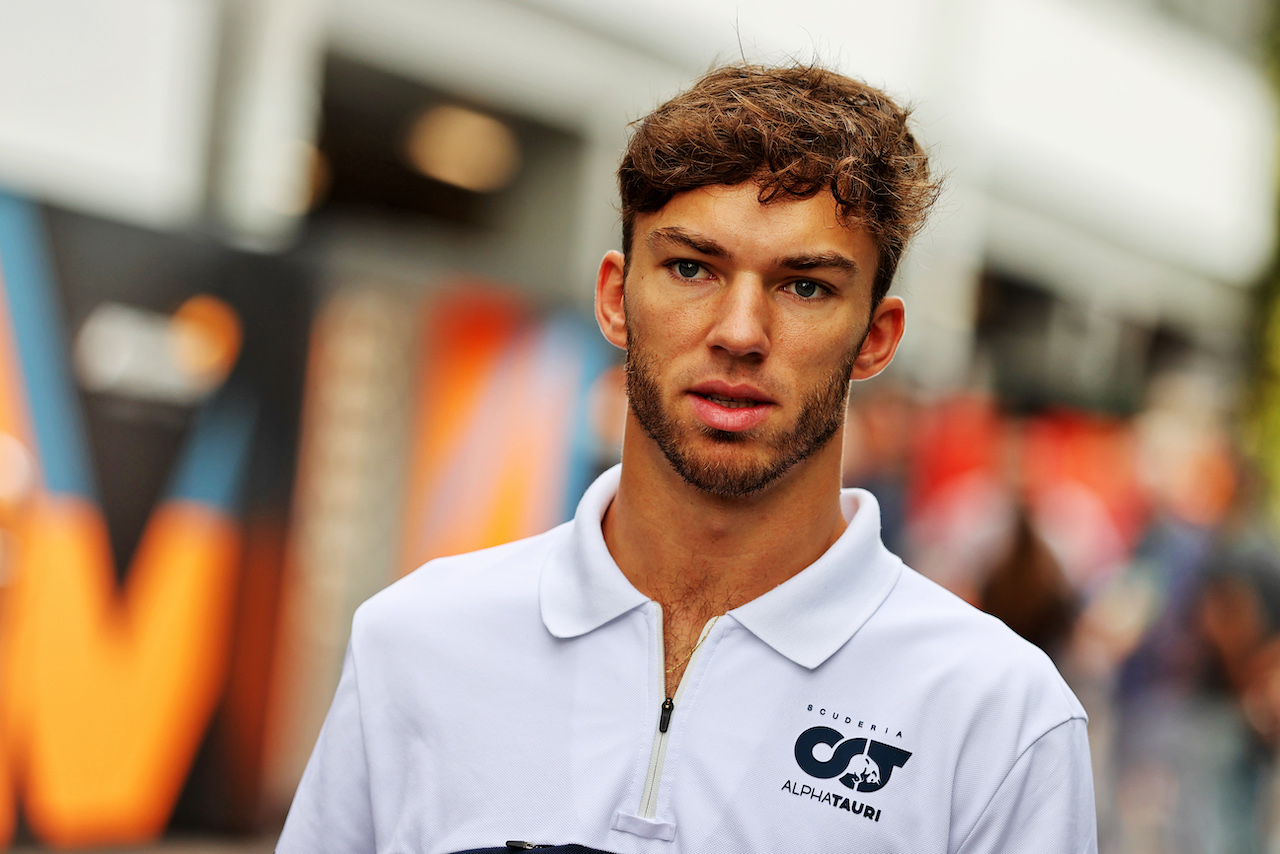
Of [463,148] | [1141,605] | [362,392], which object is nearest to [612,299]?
[362,392]

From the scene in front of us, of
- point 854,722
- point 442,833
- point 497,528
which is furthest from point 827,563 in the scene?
point 497,528

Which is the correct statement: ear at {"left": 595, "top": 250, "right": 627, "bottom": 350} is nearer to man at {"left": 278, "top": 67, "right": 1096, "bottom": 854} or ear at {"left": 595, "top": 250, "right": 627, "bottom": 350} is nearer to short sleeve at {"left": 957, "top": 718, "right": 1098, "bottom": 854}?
man at {"left": 278, "top": 67, "right": 1096, "bottom": 854}

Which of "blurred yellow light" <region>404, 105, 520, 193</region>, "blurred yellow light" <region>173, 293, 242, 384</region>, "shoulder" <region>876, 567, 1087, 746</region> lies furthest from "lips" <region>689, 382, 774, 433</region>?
"blurred yellow light" <region>404, 105, 520, 193</region>

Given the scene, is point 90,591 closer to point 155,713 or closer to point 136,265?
point 155,713

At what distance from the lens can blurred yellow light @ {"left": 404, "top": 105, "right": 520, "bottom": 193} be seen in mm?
7750

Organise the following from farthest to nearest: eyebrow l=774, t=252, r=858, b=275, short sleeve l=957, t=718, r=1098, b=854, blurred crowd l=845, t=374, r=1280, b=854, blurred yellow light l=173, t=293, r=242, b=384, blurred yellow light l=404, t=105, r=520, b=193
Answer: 1. blurred yellow light l=404, t=105, r=520, b=193
2. blurred crowd l=845, t=374, r=1280, b=854
3. blurred yellow light l=173, t=293, r=242, b=384
4. eyebrow l=774, t=252, r=858, b=275
5. short sleeve l=957, t=718, r=1098, b=854

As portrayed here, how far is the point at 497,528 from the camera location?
7500 millimetres

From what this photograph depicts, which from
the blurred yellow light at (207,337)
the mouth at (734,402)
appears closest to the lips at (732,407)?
the mouth at (734,402)

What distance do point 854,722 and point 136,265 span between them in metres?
4.80

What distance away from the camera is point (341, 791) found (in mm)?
2301

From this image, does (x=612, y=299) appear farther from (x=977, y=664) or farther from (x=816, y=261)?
(x=977, y=664)

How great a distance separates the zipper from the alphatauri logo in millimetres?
207

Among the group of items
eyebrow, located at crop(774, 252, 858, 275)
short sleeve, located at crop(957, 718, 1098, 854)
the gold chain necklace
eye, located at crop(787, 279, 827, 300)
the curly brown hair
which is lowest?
short sleeve, located at crop(957, 718, 1098, 854)

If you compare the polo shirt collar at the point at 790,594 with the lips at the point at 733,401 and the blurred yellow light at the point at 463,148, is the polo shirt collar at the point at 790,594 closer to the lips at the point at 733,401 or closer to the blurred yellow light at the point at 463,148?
the lips at the point at 733,401
